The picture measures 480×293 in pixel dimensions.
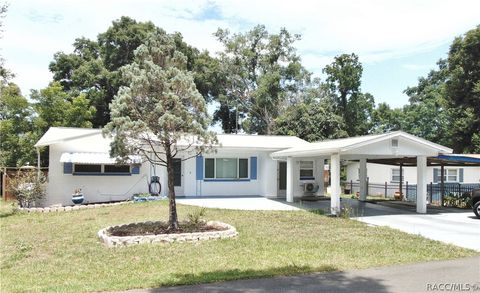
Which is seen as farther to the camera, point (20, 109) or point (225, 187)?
point (20, 109)

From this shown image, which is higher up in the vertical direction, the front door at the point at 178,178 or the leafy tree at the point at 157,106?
the leafy tree at the point at 157,106

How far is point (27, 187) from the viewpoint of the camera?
17.7 meters

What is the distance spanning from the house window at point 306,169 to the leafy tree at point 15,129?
18921 millimetres

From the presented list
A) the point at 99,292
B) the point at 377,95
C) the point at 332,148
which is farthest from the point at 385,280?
the point at 377,95

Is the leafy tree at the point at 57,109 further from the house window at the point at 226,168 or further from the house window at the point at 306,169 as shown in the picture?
the house window at the point at 306,169

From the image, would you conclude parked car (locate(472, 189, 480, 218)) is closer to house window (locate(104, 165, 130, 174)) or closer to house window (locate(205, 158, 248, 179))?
house window (locate(205, 158, 248, 179))

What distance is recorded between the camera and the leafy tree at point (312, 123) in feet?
110

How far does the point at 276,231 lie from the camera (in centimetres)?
1184

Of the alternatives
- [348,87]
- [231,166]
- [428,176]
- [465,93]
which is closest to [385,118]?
[348,87]

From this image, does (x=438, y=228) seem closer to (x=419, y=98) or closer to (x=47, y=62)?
(x=47, y=62)

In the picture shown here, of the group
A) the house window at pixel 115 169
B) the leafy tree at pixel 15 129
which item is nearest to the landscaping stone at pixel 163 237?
the house window at pixel 115 169

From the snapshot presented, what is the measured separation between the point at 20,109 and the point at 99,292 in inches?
1175

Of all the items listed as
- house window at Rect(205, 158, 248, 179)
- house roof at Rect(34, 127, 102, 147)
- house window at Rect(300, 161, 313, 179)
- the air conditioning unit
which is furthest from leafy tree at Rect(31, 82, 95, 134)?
the air conditioning unit

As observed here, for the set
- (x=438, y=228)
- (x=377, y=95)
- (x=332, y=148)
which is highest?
(x=377, y=95)
